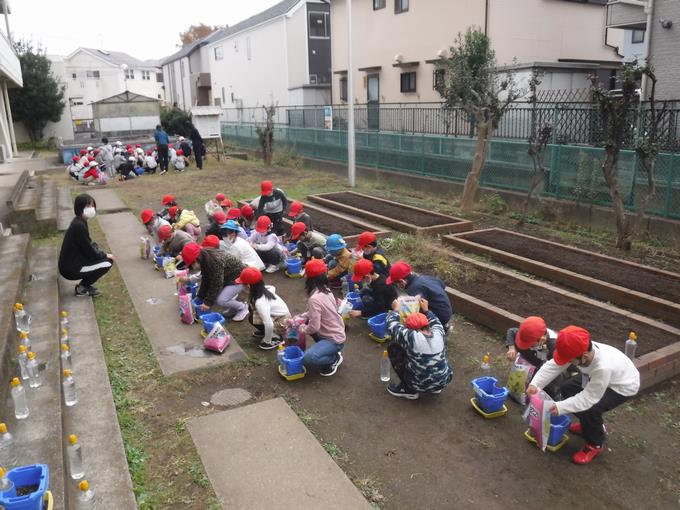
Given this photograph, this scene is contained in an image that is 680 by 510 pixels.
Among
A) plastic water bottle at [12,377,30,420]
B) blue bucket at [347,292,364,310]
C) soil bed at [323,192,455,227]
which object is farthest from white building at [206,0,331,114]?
plastic water bottle at [12,377,30,420]

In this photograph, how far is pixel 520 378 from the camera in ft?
16.5

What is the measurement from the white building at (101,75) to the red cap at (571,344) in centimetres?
4802

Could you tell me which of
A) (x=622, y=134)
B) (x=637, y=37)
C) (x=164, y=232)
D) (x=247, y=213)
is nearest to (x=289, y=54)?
(x=637, y=37)

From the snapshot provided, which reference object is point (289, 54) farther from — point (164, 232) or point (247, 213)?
point (164, 232)

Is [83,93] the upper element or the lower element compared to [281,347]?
upper

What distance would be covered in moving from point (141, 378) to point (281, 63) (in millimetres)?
29114

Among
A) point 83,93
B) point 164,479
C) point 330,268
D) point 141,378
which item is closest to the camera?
point 164,479

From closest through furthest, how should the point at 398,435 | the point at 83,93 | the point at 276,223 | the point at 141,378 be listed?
the point at 398,435
the point at 141,378
the point at 276,223
the point at 83,93

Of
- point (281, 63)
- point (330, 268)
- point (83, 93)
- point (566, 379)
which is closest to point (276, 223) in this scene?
point (330, 268)

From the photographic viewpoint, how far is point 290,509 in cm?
376

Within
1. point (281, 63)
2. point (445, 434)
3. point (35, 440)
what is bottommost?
point (445, 434)

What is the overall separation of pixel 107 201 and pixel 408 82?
13037 millimetres

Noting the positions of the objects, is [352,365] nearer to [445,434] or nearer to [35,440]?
[445,434]

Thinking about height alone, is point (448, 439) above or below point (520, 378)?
below
